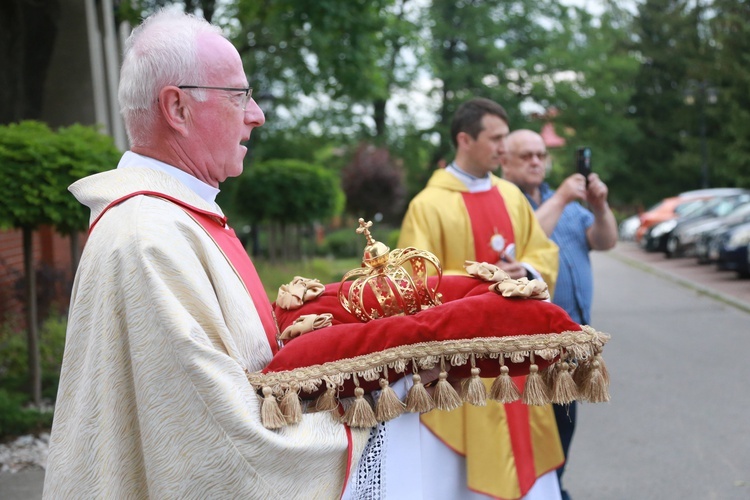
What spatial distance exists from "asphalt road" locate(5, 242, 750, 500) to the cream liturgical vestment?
373cm

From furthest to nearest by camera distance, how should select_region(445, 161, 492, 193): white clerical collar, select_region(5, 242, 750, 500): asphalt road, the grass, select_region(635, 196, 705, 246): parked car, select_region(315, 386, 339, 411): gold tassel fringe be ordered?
select_region(635, 196, 705, 246): parked car → the grass → select_region(5, 242, 750, 500): asphalt road → select_region(445, 161, 492, 193): white clerical collar → select_region(315, 386, 339, 411): gold tassel fringe

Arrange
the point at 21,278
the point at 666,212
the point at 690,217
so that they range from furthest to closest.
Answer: the point at 666,212, the point at 690,217, the point at 21,278

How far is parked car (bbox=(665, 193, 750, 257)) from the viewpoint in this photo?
25255 mm

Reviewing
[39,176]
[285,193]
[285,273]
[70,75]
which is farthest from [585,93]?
[39,176]

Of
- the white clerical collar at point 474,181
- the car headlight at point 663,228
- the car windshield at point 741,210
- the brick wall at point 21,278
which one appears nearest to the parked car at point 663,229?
the car headlight at point 663,228

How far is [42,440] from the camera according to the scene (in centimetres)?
653

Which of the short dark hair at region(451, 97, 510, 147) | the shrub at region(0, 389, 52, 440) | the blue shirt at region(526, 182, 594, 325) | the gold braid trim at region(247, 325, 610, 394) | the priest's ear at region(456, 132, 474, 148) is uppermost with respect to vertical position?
the short dark hair at region(451, 97, 510, 147)

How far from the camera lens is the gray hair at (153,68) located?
2.37 metres

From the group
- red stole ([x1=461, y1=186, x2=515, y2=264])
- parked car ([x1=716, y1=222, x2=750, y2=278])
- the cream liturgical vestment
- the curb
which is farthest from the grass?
the cream liturgical vestment

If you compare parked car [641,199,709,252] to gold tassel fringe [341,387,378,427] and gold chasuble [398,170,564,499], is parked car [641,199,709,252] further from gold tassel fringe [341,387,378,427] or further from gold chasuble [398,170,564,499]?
gold tassel fringe [341,387,378,427]

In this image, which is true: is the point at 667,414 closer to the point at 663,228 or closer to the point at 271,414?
the point at 271,414

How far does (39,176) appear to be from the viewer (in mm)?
6676

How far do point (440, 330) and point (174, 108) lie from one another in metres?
0.88

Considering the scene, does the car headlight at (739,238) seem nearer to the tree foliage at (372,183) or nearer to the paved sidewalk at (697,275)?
the paved sidewalk at (697,275)
